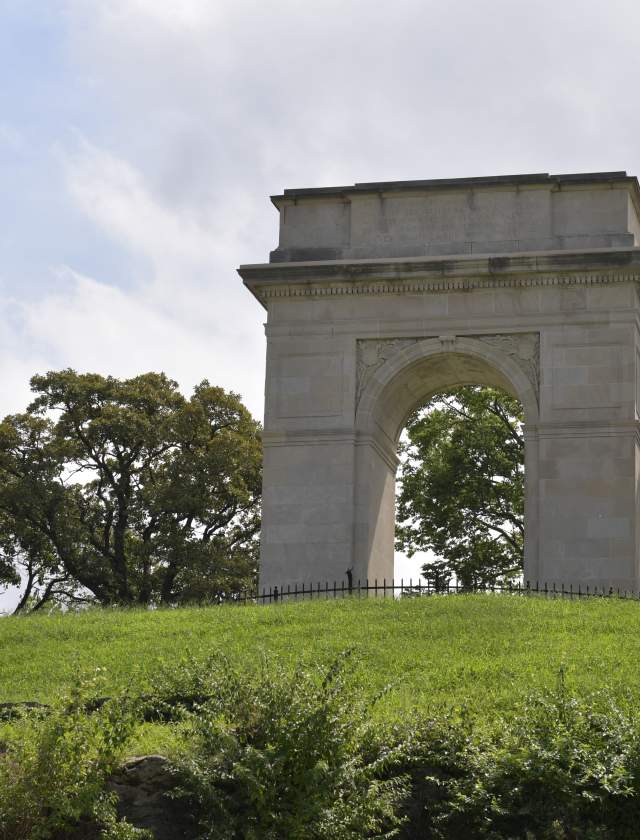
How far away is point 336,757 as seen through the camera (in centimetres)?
1421

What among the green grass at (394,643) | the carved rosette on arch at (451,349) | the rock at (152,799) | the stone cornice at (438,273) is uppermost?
the stone cornice at (438,273)

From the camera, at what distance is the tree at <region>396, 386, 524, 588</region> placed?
1726 inches

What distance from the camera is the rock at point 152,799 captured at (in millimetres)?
14383

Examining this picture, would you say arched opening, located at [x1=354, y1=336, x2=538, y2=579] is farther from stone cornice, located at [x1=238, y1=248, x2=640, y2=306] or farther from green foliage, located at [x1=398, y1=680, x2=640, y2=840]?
green foliage, located at [x1=398, y1=680, x2=640, y2=840]

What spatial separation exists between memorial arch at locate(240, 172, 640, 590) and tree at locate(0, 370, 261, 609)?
11.0 metres

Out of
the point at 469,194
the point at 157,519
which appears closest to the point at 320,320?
the point at 469,194

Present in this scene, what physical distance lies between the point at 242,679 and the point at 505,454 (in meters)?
29.8

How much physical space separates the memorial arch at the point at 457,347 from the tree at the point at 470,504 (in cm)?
1229

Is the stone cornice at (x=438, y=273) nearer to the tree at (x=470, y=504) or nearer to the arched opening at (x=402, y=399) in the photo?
the arched opening at (x=402, y=399)

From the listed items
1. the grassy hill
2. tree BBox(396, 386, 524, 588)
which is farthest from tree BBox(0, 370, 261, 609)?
the grassy hill

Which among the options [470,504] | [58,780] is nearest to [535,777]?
[58,780]

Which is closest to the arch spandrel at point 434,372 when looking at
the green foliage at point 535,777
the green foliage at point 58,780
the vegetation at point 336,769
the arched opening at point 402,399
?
the arched opening at point 402,399

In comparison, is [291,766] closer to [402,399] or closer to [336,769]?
[336,769]

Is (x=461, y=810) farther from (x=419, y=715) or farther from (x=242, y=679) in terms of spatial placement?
(x=242, y=679)
